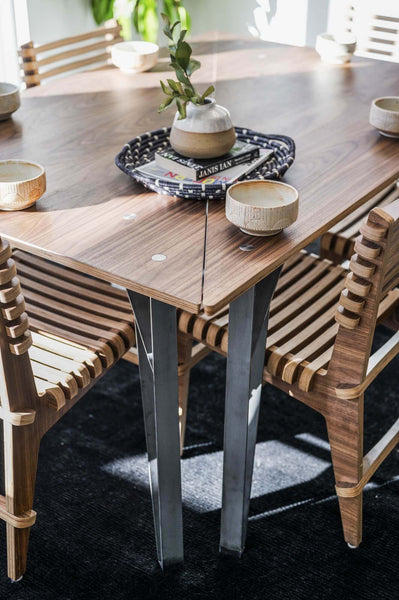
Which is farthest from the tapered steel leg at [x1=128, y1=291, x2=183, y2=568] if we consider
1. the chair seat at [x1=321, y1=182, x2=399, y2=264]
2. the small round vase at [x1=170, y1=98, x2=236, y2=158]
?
the chair seat at [x1=321, y1=182, x2=399, y2=264]

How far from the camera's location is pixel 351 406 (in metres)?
1.55

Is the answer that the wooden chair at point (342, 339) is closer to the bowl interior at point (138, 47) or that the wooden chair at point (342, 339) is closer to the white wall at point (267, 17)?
the bowl interior at point (138, 47)

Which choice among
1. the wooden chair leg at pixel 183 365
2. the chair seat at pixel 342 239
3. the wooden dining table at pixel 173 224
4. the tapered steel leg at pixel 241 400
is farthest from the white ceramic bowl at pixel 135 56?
the tapered steel leg at pixel 241 400

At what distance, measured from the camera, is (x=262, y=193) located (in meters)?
1.53

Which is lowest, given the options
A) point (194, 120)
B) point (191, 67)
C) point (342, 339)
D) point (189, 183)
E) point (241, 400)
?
point (241, 400)

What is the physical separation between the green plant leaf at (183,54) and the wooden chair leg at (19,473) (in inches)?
33.3

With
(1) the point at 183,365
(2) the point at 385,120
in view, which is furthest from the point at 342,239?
(1) the point at 183,365

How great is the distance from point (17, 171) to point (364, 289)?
2.63ft

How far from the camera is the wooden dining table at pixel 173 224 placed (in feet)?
4.56

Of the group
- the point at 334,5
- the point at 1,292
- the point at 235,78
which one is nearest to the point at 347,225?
the point at 235,78

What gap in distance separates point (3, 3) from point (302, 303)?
2.32 meters

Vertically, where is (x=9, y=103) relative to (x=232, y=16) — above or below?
above

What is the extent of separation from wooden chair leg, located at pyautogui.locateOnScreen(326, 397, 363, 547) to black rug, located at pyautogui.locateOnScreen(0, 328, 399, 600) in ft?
0.41

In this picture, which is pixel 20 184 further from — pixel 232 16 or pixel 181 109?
pixel 232 16
